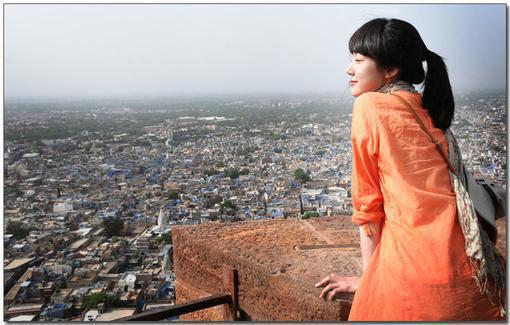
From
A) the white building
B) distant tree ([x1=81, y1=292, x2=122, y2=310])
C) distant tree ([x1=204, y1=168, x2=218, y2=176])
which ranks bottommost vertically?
distant tree ([x1=81, y1=292, x2=122, y2=310])

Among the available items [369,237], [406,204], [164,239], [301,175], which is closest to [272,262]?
[369,237]

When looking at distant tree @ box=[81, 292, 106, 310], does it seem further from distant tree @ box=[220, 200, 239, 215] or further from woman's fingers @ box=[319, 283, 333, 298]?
woman's fingers @ box=[319, 283, 333, 298]

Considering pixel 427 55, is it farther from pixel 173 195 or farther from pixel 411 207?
pixel 173 195

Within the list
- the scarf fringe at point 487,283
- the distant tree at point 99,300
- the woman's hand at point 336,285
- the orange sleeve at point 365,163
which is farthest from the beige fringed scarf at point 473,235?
the distant tree at point 99,300

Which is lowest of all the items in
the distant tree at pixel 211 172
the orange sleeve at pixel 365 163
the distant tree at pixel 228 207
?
the distant tree at pixel 228 207

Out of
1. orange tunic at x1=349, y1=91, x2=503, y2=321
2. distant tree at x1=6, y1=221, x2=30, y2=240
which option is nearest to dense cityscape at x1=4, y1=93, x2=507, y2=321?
distant tree at x1=6, y1=221, x2=30, y2=240

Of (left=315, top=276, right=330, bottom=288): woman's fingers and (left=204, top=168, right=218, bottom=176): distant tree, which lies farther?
(left=204, top=168, right=218, bottom=176): distant tree

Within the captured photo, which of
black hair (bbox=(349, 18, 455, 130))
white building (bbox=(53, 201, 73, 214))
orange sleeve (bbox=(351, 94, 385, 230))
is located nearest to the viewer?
orange sleeve (bbox=(351, 94, 385, 230))

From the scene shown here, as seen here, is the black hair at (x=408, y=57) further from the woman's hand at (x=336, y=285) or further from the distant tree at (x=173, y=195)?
the distant tree at (x=173, y=195)
